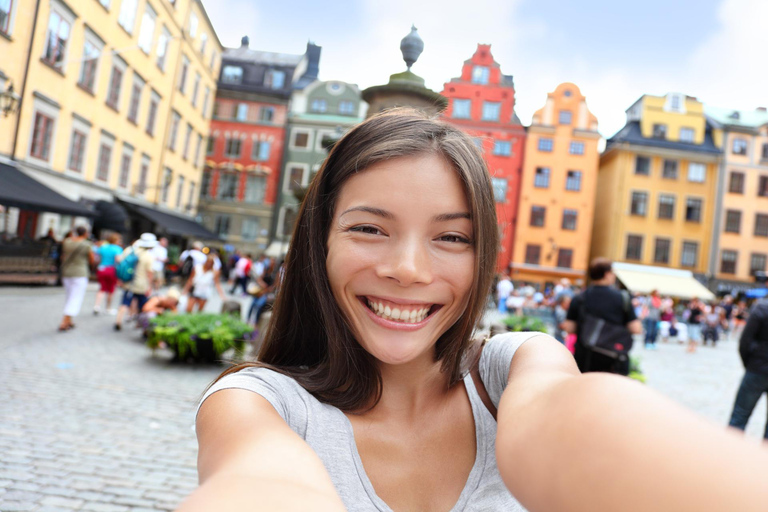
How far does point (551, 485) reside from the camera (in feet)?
2.23

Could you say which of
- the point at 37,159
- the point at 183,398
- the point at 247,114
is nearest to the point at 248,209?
the point at 247,114

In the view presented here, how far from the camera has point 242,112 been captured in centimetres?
3797

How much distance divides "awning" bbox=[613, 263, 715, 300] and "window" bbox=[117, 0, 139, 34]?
80.7 ft

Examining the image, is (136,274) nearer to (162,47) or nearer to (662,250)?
(162,47)

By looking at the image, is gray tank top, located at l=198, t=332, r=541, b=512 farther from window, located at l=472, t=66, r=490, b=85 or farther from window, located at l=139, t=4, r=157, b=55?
window, located at l=472, t=66, r=490, b=85

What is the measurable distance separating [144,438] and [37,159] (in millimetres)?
14050

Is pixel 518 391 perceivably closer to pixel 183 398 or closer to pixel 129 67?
pixel 183 398

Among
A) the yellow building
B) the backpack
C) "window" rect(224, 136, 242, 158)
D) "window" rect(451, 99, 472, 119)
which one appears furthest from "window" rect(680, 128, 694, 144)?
the backpack

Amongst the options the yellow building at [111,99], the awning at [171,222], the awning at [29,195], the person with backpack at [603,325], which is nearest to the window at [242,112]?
the yellow building at [111,99]

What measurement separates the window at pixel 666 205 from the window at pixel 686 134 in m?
3.43

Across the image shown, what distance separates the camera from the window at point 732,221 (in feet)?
107

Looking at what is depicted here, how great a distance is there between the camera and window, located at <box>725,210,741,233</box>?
32562 millimetres

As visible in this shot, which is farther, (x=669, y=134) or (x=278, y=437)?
(x=669, y=134)

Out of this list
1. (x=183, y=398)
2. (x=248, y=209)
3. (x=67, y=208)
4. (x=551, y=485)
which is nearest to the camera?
(x=551, y=485)
